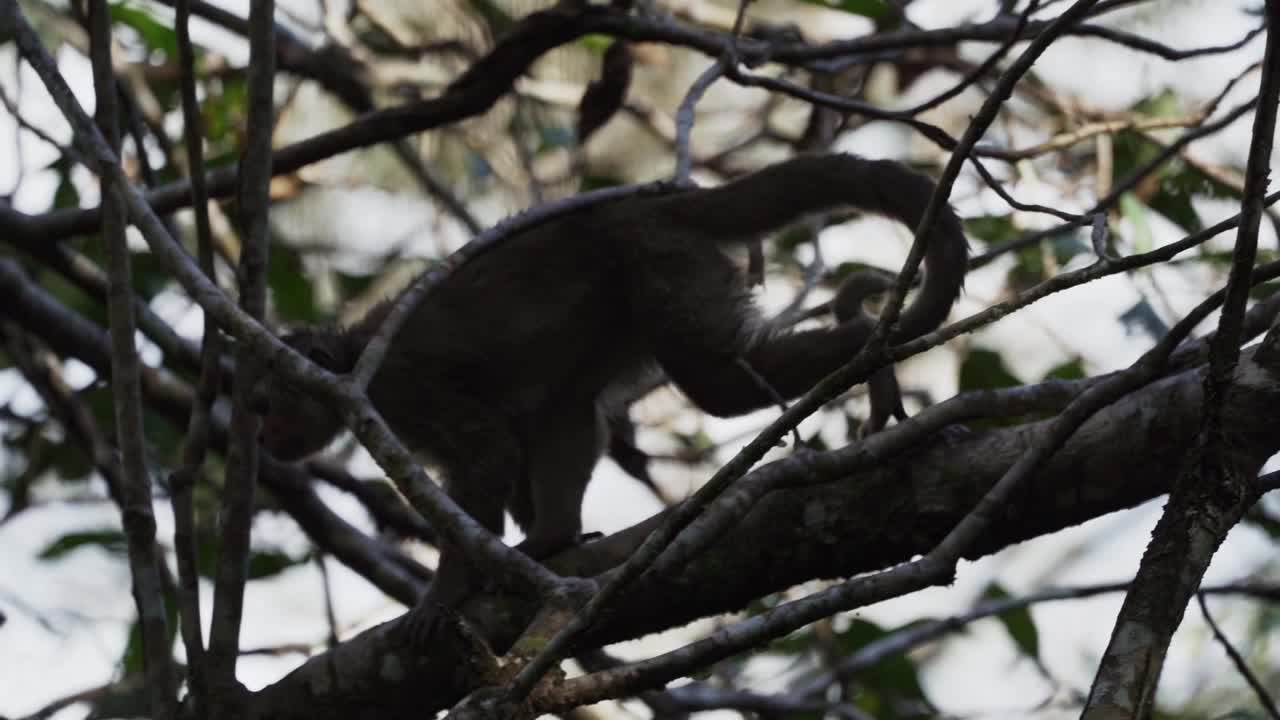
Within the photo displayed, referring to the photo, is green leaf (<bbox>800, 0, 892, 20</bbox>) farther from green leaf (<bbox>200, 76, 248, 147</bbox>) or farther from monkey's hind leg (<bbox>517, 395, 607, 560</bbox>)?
green leaf (<bbox>200, 76, 248, 147</bbox>)

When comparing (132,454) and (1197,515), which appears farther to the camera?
(132,454)

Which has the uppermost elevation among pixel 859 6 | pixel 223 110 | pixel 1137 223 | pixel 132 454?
pixel 223 110

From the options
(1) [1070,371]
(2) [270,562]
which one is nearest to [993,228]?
(1) [1070,371]

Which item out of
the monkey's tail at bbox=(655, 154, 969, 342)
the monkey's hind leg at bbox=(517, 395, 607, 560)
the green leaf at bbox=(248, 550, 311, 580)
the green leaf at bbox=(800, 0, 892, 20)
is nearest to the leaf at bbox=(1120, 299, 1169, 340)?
the monkey's tail at bbox=(655, 154, 969, 342)

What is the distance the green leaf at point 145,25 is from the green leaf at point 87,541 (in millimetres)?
1850

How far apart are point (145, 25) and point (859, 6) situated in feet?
9.04

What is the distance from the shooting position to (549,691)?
8.82 ft

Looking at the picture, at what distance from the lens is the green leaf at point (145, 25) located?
6.00 meters

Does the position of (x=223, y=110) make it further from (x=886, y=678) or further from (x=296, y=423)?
(x=886, y=678)

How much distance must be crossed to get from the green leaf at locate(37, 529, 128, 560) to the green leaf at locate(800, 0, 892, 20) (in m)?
3.26

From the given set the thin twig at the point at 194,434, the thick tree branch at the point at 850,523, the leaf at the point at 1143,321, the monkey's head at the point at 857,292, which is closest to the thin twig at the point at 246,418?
the thin twig at the point at 194,434

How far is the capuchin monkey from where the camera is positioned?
15.7 feet

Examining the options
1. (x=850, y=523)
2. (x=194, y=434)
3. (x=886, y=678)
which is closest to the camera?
(x=850, y=523)

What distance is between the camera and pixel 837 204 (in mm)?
4820
